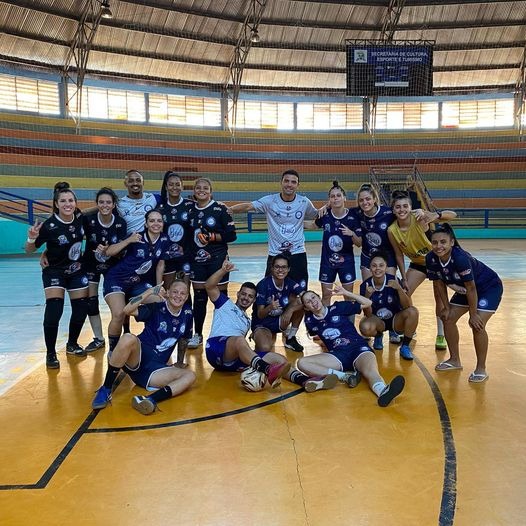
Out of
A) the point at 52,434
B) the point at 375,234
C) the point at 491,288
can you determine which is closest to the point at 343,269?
the point at 375,234

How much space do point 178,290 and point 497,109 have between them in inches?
1023

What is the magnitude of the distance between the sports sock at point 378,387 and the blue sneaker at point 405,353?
106cm

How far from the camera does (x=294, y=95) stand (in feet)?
81.1

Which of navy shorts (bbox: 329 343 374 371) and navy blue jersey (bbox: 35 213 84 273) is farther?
navy blue jersey (bbox: 35 213 84 273)

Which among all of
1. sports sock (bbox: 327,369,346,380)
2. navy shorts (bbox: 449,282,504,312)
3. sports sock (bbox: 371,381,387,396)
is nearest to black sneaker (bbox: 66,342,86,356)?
sports sock (bbox: 327,369,346,380)

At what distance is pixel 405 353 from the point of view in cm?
A: 495

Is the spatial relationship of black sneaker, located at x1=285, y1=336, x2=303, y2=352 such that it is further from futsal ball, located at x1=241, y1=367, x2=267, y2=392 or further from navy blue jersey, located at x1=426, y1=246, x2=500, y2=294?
navy blue jersey, located at x1=426, y1=246, x2=500, y2=294

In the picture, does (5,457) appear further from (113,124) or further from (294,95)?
(294,95)

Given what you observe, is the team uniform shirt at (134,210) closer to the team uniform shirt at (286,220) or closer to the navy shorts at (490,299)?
the team uniform shirt at (286,220)

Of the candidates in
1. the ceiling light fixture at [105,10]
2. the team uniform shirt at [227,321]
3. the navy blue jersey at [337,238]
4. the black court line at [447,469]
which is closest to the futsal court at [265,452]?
the black court line at [447,469]

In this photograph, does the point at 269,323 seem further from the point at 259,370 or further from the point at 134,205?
the point at 134,205

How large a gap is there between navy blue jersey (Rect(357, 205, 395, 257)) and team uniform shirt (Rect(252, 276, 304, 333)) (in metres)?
→ 1.02

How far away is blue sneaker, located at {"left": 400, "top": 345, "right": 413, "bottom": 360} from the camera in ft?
16.1

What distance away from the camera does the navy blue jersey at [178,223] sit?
16.8ft
